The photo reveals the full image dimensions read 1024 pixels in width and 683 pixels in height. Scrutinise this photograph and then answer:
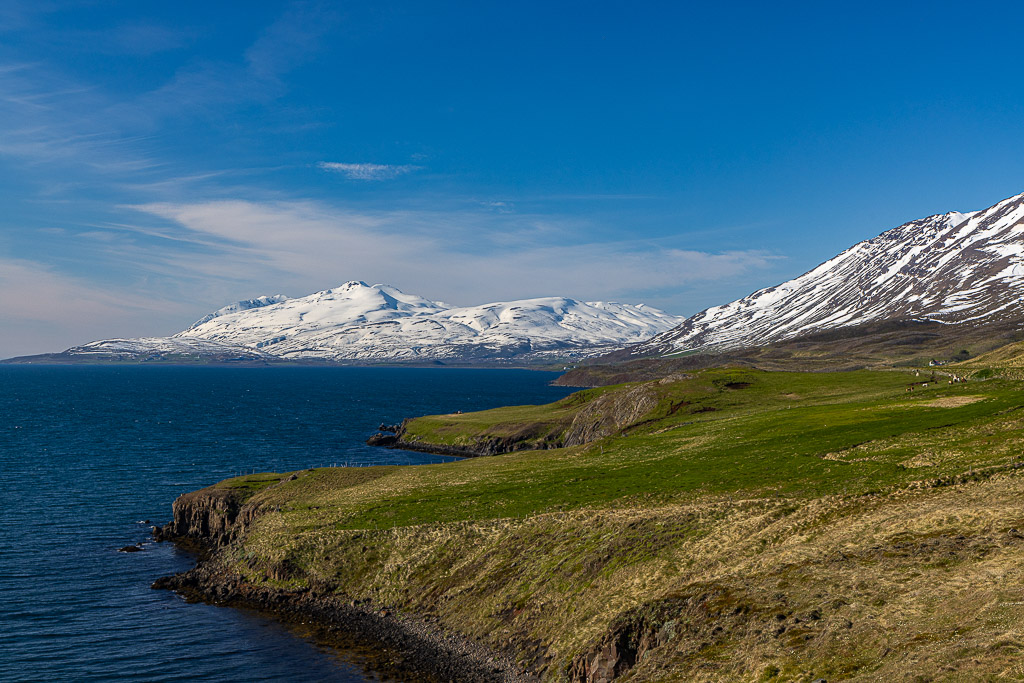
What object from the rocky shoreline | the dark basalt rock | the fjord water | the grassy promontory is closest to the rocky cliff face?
the grassy promontory

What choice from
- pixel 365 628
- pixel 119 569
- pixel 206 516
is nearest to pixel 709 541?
pixel 365 628

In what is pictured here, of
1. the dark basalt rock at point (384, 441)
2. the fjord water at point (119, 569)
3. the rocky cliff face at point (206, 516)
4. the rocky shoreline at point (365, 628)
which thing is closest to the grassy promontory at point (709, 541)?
the rocky cliff face at point (206, 516)

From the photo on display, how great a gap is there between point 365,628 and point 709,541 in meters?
27.3

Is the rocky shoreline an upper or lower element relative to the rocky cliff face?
lower

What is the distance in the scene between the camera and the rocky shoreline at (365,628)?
44.1 m

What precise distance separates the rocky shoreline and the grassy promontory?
0.90 m

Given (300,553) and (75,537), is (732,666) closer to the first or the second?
(300,553)

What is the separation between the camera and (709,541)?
141ft

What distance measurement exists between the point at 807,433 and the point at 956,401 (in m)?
15.5

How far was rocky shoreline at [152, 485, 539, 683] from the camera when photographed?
44.1m

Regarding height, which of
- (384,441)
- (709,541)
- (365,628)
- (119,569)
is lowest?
(365,628)

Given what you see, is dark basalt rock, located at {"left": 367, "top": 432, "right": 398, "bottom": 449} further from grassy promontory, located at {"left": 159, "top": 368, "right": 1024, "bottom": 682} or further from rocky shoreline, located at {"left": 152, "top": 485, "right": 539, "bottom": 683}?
rocky shoreline, located at {"left": 152, "top": 485, "right": 539, "bottom": 683}

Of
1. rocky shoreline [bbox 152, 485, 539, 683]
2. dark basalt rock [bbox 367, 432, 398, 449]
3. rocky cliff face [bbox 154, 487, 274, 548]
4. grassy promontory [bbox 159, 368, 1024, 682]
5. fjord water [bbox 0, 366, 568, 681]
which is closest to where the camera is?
grassy promontory [bbox 159, 368, 1024, 682]

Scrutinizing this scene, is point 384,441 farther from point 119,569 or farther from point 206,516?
point 119,569
